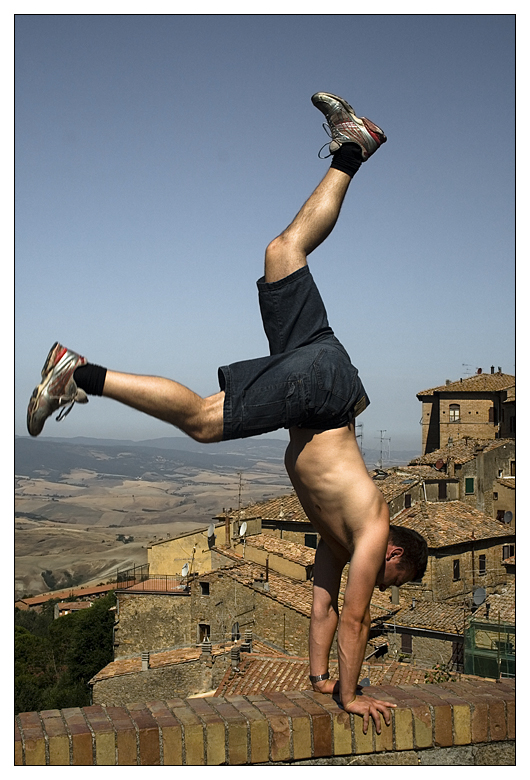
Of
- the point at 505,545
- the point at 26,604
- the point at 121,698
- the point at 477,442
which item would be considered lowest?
the point at 26,604

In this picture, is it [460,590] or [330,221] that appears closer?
[330,221]

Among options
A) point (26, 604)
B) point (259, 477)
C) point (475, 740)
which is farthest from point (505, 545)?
point (259, 477)

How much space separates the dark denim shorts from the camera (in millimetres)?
3355

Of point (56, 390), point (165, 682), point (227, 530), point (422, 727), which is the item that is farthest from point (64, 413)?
point (227, 530)

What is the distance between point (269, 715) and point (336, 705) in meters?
0.37

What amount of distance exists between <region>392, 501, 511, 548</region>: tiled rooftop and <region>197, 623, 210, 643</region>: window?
7723mm

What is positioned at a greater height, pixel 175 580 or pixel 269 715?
pixel 269 715

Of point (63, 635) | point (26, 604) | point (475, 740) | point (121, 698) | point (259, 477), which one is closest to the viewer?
point (475, 740)

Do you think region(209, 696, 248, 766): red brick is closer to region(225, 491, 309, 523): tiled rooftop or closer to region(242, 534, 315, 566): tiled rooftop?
region(242, 534, 315, 566): tiled rooftop

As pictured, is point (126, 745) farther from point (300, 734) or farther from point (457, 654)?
point (457, 654)

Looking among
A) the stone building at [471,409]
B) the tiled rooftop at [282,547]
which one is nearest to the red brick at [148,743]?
the tiled rooftop at [282,547]

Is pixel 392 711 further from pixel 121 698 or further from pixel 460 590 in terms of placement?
pixel 460 590

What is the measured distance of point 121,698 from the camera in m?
22.1

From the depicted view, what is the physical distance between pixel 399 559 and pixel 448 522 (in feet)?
89.7
